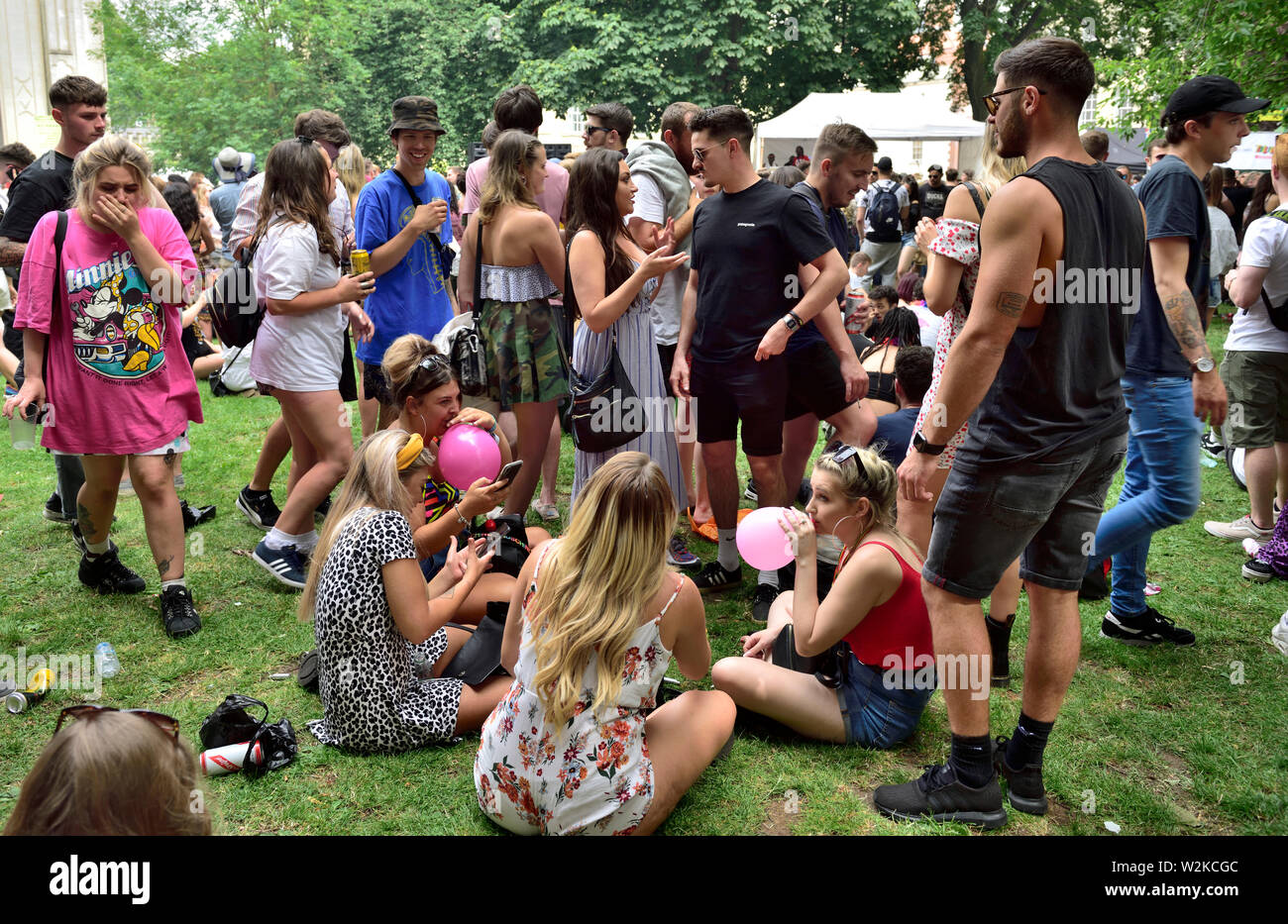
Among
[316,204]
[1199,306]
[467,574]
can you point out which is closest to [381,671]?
[467,574]

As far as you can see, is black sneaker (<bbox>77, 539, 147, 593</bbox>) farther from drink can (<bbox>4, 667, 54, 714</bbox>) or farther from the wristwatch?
the wristwatch

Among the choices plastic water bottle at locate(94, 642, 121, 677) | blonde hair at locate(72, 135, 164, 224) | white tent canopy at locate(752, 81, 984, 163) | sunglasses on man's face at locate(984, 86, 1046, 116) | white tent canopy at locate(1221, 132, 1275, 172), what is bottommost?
plastic water bottle at locate(94, 642, 121, 677)

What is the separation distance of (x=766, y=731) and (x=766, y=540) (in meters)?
0.71

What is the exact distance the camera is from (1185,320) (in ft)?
11.9

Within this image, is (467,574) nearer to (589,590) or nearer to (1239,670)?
(589,590)

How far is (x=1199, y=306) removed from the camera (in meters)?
4.02

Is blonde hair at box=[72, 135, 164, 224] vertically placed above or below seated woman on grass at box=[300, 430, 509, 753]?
above

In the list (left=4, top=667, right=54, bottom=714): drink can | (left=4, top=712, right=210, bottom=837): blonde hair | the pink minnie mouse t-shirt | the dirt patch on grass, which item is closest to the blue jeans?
the dirt patch on grass

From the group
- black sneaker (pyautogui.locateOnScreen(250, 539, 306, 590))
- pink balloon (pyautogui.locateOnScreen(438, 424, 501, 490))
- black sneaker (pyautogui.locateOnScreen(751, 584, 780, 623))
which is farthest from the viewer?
black sneaker (pyautogui.locateOnScreen(250, 539, 306, 590))

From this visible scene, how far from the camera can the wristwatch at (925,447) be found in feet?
9.13

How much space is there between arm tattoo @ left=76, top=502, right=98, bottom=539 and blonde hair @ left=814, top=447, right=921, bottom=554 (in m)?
3.43

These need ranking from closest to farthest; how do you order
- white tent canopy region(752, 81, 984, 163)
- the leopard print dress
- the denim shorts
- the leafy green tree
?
the leopard print dress, the denim shorts, the leafy green tree, white tent canopy region(752, 81, 984, 163)

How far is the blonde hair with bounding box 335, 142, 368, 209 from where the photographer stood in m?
6.84
